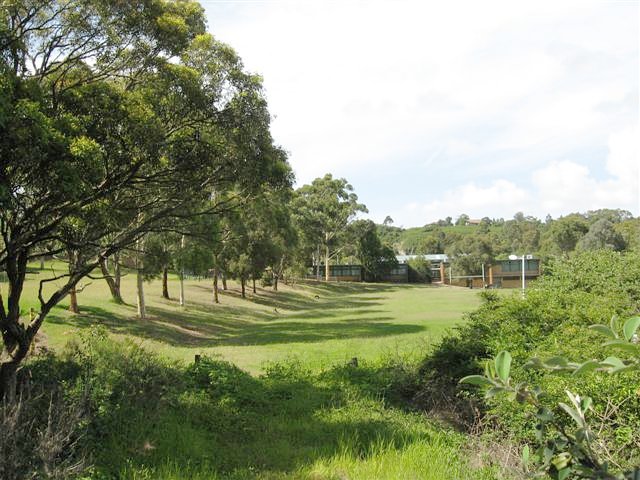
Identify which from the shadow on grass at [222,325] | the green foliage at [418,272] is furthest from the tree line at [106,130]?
the green foliage at [418,272]

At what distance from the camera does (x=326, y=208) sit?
72.4 m

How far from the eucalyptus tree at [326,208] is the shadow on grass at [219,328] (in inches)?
1369

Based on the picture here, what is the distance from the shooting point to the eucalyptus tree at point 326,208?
68562mm

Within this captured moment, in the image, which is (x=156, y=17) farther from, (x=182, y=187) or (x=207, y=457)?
(x=207, y=457)

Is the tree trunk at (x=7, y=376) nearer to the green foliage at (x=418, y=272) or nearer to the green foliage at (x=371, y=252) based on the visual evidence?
the green foliage at (x=371, y=252)

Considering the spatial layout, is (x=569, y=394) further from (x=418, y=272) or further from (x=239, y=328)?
(x=418, y=272)

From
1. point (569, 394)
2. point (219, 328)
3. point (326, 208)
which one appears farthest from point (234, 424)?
point (326, 208)

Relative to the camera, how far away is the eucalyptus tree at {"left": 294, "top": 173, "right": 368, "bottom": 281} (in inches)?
2699

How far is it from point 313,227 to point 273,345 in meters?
48.2

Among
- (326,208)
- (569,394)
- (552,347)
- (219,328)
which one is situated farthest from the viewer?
(326,208)

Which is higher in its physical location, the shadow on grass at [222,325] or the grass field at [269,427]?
the grass field at [269,427]

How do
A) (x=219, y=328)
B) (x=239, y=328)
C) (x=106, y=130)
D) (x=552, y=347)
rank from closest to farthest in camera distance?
(x=552, y=347) → (x=106, y=130) → (x=219, y=328) → (x=239, y=328)

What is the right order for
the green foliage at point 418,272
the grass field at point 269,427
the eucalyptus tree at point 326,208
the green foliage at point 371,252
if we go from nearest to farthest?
1. the grass field at point 269,427
2. the eucalyptus tree at point 326,208
3. the green foliage at point 371,252
4. the green foliage at point 418,272

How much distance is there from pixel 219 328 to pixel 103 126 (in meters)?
22.4
